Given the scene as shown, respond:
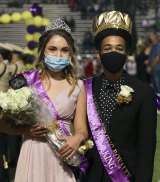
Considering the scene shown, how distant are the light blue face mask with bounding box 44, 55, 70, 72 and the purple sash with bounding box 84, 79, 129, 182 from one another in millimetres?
262

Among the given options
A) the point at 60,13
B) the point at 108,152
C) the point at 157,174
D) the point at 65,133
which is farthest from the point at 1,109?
the point at 60,13

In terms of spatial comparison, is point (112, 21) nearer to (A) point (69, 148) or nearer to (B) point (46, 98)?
(B) point (46, 98)

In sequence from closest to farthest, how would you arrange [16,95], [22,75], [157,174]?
[16,95]
[22,75]
[157,174]

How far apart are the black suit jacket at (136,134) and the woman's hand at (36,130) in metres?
0.37

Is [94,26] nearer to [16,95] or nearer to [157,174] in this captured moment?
[16,95]

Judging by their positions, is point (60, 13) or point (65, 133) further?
point (60, 13)

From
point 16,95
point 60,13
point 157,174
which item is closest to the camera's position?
point 16,95

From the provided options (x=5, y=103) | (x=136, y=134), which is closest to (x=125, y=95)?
(x=136, y=134)

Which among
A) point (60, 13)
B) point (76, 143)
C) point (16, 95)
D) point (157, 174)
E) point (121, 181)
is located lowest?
point (60, 13)

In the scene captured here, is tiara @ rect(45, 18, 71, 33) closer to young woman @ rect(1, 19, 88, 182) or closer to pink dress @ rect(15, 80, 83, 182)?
young woman @ rect(1, 19, 88, 182)

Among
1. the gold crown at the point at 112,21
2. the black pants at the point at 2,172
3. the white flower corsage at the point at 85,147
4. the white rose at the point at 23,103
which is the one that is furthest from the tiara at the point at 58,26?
the black pants at the point at 2,172

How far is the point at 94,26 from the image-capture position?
14.6 ft

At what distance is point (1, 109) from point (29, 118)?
179mm

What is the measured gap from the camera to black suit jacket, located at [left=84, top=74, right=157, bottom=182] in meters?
4.13
